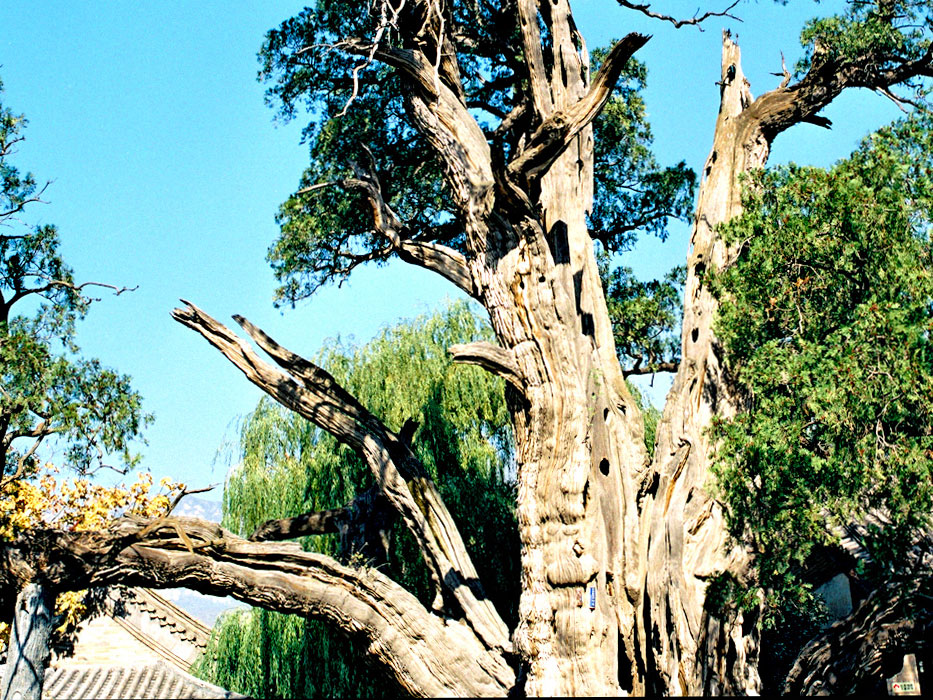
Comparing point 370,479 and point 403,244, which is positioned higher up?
point 403,244

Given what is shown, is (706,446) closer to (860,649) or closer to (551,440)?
(551,440)

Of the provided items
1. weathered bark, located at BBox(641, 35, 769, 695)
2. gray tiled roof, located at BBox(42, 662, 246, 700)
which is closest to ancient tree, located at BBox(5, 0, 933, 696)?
weathered bark, located at BBox(641, 35, 769, 695)

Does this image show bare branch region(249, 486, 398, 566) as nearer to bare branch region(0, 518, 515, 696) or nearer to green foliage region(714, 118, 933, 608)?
bare branch region(0, 518, 515, 696)

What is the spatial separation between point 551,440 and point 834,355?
3.03m

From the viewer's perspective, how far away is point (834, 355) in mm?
7246

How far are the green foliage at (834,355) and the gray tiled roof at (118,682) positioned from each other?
11.7m

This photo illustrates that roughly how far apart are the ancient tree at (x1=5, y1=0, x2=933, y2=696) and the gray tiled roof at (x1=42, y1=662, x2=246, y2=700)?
785cm

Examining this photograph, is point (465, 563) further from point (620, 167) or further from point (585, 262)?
point (620, 167)

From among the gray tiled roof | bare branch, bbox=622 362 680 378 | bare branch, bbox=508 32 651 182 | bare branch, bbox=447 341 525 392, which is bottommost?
the gray tiled roof

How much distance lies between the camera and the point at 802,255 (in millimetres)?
8000

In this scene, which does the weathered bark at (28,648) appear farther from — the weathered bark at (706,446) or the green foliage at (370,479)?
the weathered bark at (706,446)

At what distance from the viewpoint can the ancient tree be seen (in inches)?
347

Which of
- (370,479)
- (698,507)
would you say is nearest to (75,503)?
(370,479)

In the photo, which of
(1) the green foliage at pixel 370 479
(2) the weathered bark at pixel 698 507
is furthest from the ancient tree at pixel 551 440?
(1) the green foliage at pixel 370 479
